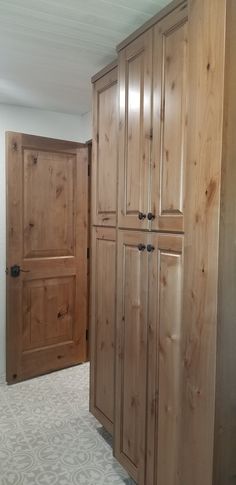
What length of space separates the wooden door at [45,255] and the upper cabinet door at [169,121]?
1.58 meters

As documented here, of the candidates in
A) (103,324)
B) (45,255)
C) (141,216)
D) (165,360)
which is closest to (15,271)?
(45,255)

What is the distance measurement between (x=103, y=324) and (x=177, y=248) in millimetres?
953

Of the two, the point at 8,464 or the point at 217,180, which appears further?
the point at 8,464

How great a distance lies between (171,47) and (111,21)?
0.43m

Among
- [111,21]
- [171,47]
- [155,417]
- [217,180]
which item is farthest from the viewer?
[111,21]

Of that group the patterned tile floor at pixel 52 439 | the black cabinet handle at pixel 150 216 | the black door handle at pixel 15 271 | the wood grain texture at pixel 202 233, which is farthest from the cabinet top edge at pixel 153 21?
the patterned tile floor at pixel 52 439

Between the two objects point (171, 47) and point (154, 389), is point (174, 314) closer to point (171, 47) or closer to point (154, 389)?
point (154, 389)

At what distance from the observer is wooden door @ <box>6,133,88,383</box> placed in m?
2.72

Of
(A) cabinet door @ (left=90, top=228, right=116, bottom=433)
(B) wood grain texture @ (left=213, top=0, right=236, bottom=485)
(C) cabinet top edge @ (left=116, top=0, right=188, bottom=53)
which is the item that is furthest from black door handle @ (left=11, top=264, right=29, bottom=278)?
(B) wood grain texture @ (left=213, top=0, right=236, bottom=485)

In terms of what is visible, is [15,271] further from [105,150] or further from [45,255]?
[105,150]

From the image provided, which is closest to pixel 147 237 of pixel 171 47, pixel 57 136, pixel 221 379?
pixel 221 379

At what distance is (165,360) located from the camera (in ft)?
4.58

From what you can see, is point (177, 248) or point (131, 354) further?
point (131, 354)

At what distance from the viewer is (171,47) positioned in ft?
4.38
